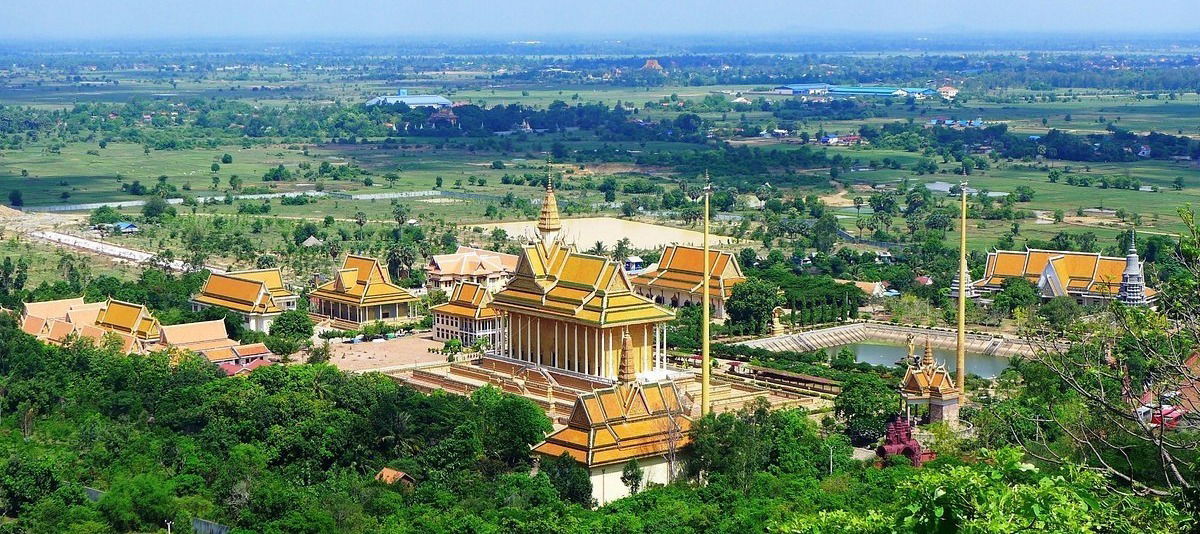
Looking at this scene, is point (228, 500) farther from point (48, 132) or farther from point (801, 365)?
point (48, 132)

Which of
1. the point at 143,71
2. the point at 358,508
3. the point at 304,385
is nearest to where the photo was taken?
the point at 358,508

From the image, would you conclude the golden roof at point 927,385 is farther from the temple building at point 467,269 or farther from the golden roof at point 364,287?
the temple building at point 467,269

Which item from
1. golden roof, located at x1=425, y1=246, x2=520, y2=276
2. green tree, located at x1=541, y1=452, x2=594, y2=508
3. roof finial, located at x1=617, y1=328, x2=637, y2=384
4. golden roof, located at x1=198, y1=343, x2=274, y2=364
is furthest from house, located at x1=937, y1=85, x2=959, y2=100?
green tree, located at x1=541, y1=452, x2=594, y2=508

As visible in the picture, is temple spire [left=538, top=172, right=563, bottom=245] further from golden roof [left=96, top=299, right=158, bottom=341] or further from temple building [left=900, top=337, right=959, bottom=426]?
golden roof [left=96, top=299, right=158, bottom=341]

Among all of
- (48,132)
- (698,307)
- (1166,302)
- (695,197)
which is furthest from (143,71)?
(1166,302)

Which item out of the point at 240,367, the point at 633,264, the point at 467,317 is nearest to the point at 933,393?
the point at 467,317

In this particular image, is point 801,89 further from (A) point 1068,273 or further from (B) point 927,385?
(B) point 927,385
